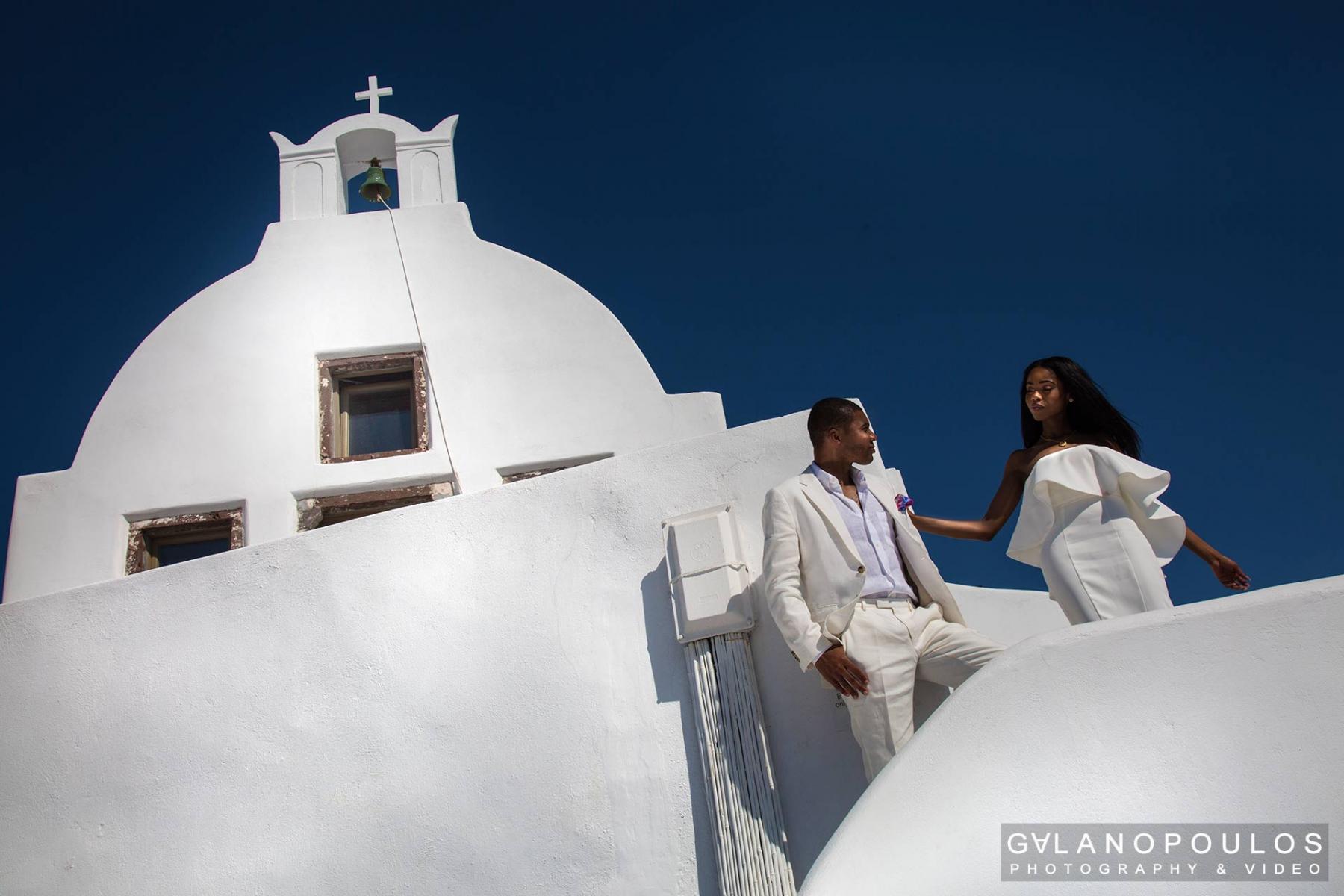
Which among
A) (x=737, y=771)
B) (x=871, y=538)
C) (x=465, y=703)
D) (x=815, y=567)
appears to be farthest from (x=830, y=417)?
(x=465, y=703)

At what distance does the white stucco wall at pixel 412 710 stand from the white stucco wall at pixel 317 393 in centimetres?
217

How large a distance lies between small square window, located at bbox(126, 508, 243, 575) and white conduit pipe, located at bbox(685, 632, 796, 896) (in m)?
3.58

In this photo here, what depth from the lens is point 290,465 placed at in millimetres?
7137

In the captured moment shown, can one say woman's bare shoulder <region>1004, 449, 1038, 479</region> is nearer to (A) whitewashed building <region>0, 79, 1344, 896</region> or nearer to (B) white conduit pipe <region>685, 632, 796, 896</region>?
(A) whitewashed building <region>0, 79, 1344, 896</region>

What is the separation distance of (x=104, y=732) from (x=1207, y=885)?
3.82 meters

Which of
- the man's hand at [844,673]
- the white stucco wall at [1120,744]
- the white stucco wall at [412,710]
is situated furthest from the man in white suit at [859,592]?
the white stucco wall at [1120,744]

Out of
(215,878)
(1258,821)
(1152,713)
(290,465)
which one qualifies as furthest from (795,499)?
(290,465)

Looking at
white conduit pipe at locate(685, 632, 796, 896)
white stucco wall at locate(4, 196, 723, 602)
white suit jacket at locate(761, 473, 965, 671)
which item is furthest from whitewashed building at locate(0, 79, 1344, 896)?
white stucco wall at locate(4, 196, 723, 602)

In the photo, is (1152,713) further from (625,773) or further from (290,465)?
(290,465)

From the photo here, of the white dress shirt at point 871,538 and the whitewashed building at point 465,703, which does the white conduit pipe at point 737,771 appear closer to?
the whitewashed building at point 465,703

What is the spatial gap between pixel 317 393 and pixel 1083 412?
472cm

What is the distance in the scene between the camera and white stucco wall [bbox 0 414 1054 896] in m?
4.27

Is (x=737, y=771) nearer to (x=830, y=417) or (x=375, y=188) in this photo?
(x=830, y=417)

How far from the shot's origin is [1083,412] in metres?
4.52
